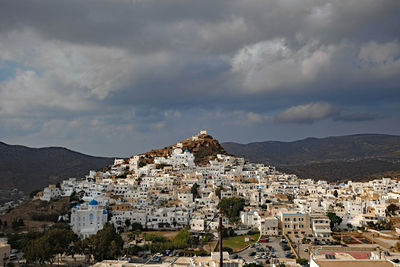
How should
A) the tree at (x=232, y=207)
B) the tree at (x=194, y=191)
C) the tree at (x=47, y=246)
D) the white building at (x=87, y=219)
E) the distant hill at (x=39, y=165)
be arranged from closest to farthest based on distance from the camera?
the tree at (x=47, y=246), the white building at (x=87, y=219), the tree at (x=232, y=207), the tree at (x=194, y=191), the distant hill at (x=39, y=165)

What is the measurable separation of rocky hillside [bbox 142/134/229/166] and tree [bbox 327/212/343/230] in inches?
1500

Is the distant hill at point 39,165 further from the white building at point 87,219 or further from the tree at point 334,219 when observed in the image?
the tree at point 334,219

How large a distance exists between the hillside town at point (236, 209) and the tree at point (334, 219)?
119 mm

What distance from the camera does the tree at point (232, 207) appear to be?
1896 inches

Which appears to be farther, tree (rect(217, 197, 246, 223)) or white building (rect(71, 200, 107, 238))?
tree (rect(217, 197, 246, 223))

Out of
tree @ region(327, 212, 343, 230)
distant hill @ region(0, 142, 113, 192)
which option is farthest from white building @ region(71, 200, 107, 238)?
distant hill @ region(0, 142, 113, 192)

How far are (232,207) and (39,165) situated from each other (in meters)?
85.8

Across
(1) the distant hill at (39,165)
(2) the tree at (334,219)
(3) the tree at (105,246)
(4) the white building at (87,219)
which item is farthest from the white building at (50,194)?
(2) the tree at (334,219)

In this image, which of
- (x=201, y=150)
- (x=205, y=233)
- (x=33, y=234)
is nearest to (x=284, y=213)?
(x=205, y=233)

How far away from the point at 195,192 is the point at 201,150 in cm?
3291

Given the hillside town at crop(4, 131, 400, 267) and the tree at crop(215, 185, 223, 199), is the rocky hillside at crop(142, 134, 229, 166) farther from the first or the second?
the tree at crop(215, 185, 223, 199)

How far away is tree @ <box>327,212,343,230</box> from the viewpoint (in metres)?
45.0

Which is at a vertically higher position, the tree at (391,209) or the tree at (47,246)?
the tree at (391,209)

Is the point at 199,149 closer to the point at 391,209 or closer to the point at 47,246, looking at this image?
the point at 391,209
